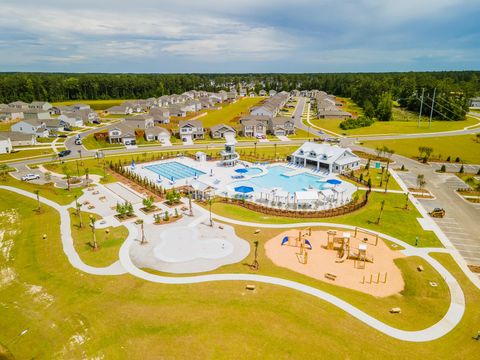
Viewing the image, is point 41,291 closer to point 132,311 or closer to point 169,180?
point 132,311

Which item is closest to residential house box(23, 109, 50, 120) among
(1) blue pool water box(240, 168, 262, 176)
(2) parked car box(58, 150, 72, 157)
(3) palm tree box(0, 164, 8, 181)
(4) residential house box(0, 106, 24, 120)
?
(4) residential house box(0, 106, 24, 120)

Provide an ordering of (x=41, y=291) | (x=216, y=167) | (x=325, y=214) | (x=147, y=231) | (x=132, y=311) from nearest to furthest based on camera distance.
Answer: (x=132, y=311), (x=41, y=291), (x=147, y=231), (x=325, y=214), (x=216, y=167)

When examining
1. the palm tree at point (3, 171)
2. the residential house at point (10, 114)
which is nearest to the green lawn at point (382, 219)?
the palm tree at point (3, 171)

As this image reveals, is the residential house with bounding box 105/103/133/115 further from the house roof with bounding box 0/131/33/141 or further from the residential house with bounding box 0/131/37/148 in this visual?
the house roof with bounding box 0/131/33/141

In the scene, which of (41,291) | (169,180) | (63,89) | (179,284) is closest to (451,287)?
(179,284)

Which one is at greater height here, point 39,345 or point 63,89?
point 63,89

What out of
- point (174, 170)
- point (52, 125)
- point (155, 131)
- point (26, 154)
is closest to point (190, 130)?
point (155, 131)

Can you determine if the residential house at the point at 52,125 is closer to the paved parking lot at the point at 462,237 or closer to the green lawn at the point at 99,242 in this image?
the green lawn at the point at 99,242
